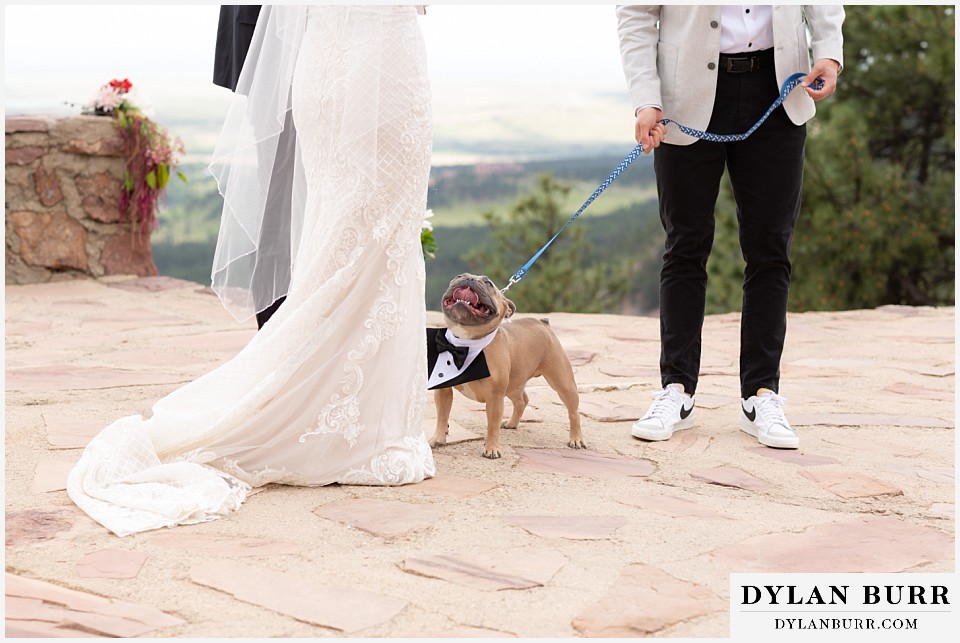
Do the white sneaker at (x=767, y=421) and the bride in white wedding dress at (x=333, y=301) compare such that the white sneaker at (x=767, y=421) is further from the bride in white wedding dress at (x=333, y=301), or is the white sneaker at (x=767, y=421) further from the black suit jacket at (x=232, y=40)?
the black suit jacket at (x=232, y=40)

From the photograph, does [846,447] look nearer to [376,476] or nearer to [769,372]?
[769,372]

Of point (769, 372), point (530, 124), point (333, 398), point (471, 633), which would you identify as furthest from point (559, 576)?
point (530, 124)

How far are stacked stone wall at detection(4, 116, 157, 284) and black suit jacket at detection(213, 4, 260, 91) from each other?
3980 millimetres

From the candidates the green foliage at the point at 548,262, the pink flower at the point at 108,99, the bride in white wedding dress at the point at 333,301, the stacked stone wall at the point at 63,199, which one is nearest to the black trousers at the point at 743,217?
the bride in white wedding dress at the point at 333,301

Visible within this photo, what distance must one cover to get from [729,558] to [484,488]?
0.78 m

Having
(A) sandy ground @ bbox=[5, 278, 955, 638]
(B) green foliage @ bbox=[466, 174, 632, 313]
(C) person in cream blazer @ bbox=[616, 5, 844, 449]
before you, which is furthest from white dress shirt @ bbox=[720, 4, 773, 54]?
(B) green foliage @ bbox=[466, 174, 632, 313]

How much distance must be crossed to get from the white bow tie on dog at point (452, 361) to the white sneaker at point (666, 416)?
76cm

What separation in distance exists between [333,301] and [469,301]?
1.31 feet

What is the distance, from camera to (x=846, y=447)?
11.1ft

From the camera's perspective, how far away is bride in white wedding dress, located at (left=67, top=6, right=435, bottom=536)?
275cm

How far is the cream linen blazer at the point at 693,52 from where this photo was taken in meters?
3.17

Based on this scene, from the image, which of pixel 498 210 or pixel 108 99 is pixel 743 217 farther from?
pixel 498 210

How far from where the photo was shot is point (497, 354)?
2994 mm

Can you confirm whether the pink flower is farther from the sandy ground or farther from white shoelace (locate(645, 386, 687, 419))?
white shoelace (locate(645, 386, 687, 419))
